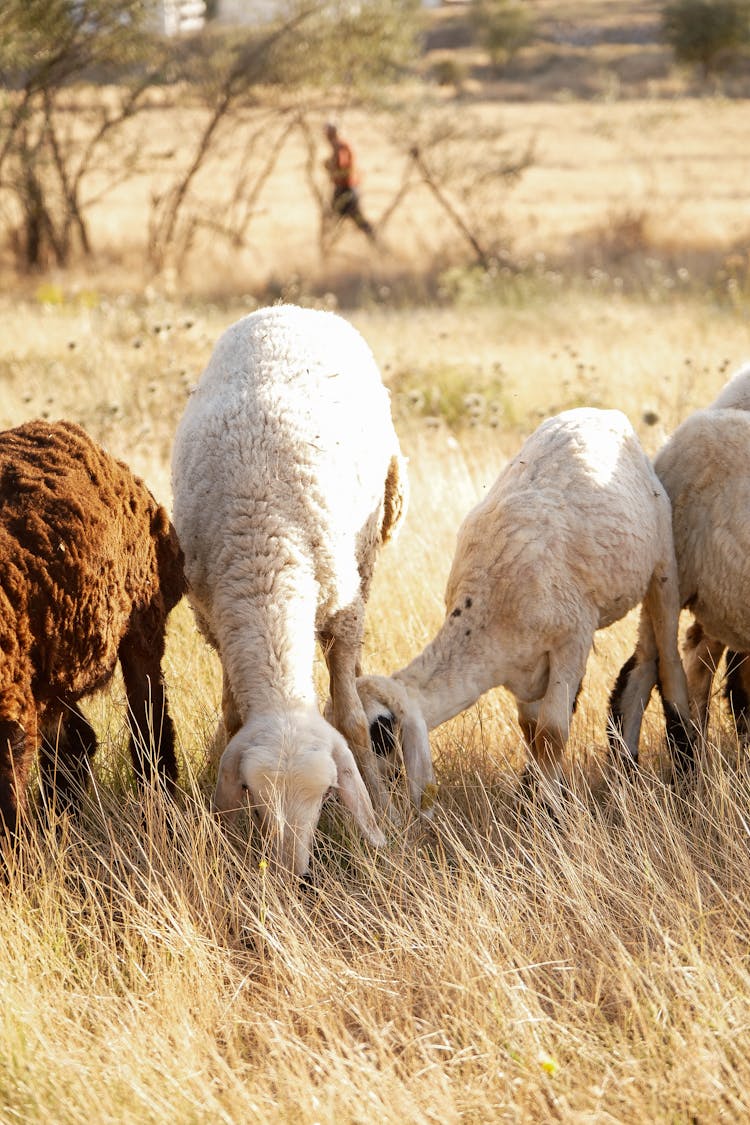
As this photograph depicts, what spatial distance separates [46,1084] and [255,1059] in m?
0.55

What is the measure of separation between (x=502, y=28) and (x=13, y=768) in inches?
2039

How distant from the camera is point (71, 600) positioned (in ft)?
12.5

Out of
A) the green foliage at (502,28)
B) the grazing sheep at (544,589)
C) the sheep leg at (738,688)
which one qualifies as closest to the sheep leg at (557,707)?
the grazing sheep at (544,589)

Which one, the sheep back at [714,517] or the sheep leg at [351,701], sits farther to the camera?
the sheep back at [714,517]

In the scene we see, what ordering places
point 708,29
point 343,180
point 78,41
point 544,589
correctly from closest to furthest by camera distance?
point 544,589, point 78,41, point 343,180, point 708,29

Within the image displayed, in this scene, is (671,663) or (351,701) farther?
(671,663)

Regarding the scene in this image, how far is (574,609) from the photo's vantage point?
4570 mm

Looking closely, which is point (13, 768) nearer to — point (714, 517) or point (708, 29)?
point (714, 517)

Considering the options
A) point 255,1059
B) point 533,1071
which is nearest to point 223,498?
point 255,1059

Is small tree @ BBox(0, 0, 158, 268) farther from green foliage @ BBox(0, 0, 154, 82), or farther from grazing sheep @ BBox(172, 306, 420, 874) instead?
grazing sheep @ BBox(172, 306, 420, 874)

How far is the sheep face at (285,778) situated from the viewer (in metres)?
3.71

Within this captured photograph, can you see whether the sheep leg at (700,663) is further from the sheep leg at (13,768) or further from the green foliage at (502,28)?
the green foliage at (502,28)

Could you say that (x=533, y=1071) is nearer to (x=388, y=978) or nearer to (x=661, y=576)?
(x=388, y=978)

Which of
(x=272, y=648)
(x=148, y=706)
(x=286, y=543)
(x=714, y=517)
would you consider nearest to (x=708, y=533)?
(x=714, y=517)
